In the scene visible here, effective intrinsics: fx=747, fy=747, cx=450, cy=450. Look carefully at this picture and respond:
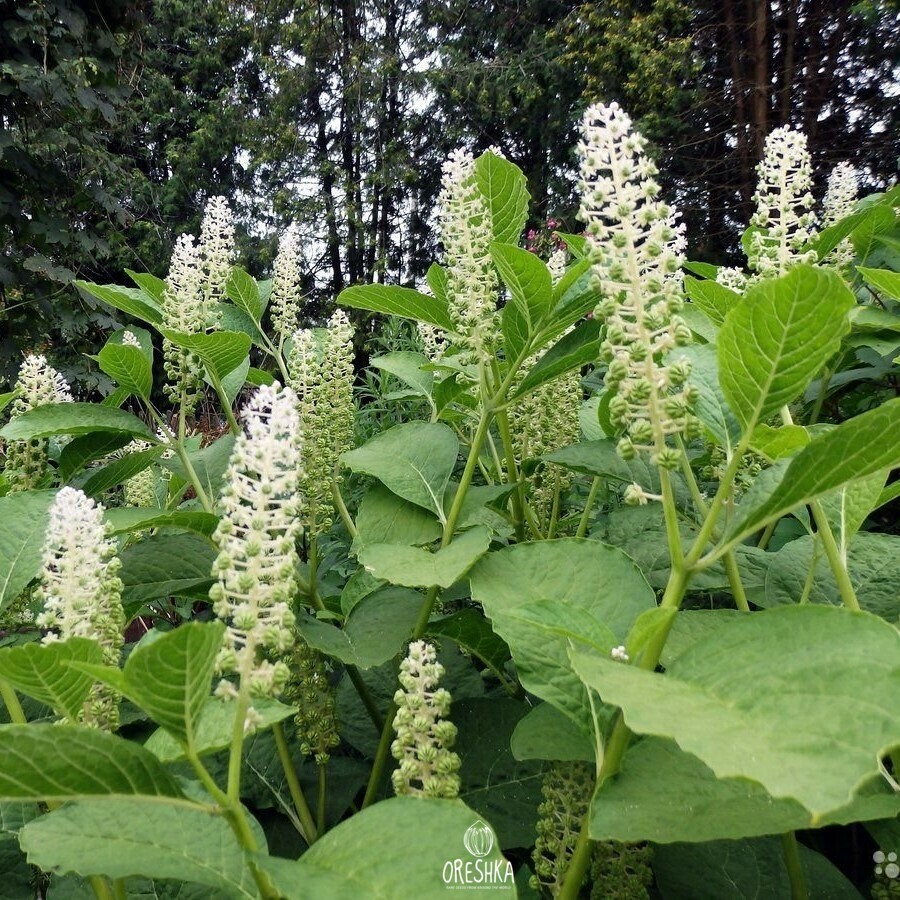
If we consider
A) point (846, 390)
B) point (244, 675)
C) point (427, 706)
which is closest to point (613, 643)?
point (427, 706)

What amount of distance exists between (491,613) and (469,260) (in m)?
0.63

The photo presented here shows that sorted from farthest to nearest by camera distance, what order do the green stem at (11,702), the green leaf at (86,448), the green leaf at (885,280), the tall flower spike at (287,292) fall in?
the tall flower spike at (287,292) → the green leaf at (86,448) → the green leaf at (885,280) → the green stem at (11,702)

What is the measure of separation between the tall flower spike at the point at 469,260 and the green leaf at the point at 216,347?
0.40 metres

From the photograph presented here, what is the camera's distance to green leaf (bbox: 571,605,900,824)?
536 mm

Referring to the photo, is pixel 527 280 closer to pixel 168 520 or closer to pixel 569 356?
pixel 569 356

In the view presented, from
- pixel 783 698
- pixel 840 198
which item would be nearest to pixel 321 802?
pixel 783 698

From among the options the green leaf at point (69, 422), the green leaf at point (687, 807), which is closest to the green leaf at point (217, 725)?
the green leaf at point (687, 807)

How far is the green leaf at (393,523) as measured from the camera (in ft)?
4.17

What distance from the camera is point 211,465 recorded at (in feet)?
5.06

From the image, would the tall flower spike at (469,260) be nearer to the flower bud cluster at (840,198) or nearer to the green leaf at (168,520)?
the green leaf at (168,520)

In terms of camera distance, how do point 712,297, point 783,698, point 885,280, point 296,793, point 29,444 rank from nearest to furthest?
point 783,698 < point 296,793 < point 712,297 < point 885,280 < point 29,444

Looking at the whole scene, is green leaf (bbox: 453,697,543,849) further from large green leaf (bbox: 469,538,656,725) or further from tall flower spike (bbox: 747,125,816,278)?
tall flower spike (bbox: 747,125,816,278)

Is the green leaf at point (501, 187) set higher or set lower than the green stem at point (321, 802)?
higher

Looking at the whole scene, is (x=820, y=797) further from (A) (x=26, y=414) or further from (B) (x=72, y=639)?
(A) (x=26, y=414)
